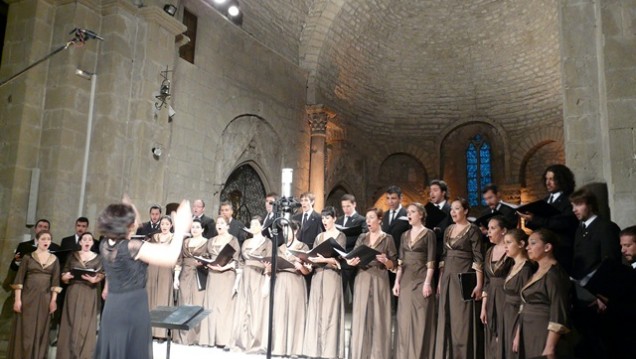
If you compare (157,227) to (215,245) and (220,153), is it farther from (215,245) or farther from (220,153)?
(220,153)

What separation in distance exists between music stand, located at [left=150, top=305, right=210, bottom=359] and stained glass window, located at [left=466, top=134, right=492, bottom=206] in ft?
48.5

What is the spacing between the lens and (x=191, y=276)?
24.9 feet

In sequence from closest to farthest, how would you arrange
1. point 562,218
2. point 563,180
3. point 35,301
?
point 562,218 < point 563,180 < point 35,301

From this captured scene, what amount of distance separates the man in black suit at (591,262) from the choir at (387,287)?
14 millimetres

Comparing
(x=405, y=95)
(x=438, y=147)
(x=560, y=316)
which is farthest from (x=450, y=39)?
(x=560, y=316)

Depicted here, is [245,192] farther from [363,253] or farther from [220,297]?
[363,253]

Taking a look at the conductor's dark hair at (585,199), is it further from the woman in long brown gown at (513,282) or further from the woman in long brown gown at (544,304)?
the woman in long brown gown at (544,304)

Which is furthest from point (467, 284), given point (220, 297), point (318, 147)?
point (318, 147)

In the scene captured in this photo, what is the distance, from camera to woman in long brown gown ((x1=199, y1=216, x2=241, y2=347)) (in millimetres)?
7277

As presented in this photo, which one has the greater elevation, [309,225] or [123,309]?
[309,225]

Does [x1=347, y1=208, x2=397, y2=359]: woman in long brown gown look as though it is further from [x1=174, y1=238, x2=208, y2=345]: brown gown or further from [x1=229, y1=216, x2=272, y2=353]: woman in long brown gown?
[x1=174, y1=238, x2=208, y2=345]: brown gown

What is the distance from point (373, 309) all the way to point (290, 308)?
1186 millimetres

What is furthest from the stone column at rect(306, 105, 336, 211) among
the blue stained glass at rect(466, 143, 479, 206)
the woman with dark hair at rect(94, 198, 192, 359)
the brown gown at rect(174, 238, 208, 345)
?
the woman with dark hair at rect(94, 198, 192, 359)

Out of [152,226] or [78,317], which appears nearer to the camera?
[78,317]
